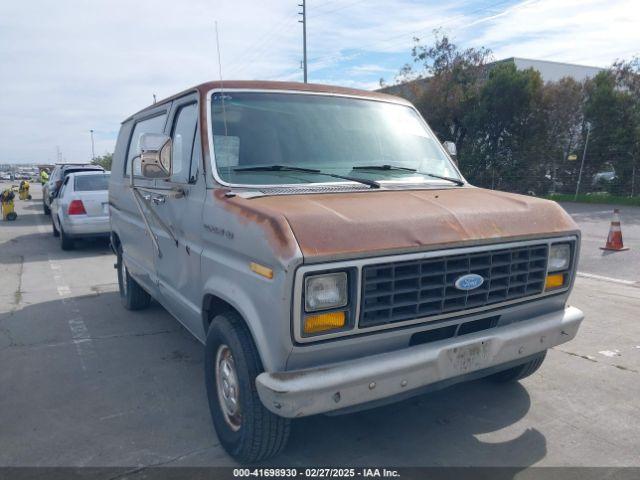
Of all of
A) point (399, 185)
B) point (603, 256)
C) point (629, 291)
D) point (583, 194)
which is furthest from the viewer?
point (583, 194)

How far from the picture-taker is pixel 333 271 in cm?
269

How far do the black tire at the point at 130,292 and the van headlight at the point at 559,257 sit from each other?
4485 mm

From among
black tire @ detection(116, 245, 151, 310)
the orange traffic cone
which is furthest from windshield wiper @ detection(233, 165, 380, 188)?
the orange traffic cone

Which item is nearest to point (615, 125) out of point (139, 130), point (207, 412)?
point (139, 130)

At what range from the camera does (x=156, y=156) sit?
378 centimetres

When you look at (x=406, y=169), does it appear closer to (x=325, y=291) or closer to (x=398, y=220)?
(x=398, y=220)

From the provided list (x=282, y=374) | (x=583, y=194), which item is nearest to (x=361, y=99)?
(x=282, y=374)

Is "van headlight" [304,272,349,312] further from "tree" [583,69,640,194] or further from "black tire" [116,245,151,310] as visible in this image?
"tree" [583,69,640,194]

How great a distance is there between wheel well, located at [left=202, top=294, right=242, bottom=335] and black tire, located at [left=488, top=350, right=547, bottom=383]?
2.20m

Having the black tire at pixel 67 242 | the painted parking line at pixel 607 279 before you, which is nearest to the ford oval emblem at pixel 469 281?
the painted parking line at pixel 607 279

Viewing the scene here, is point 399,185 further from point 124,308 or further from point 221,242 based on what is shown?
point 124,308

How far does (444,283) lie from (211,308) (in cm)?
152

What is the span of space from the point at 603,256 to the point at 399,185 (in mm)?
7491

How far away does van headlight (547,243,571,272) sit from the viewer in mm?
3484
